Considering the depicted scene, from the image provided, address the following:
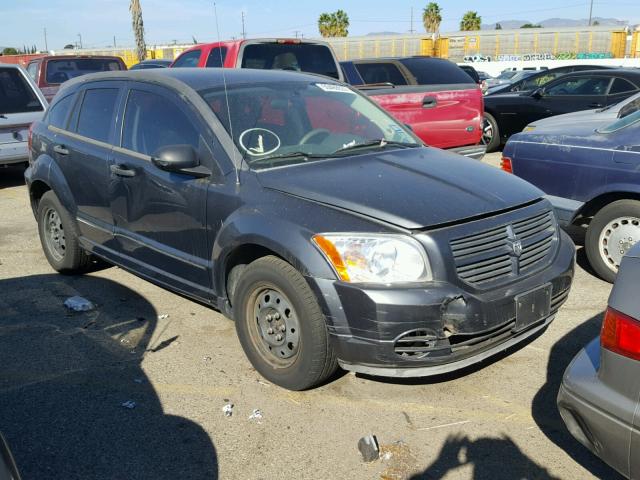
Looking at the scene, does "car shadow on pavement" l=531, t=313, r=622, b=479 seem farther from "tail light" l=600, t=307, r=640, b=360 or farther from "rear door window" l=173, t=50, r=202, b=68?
"rear door window" l=173, t=50, r=202, b=68

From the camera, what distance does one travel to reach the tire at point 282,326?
10.7 feet

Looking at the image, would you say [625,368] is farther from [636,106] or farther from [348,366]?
[636,106]

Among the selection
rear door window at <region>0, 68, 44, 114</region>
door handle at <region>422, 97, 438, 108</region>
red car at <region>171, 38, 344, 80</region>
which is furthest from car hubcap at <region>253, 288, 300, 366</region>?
rear door window at <region>0, 68, 44, 114</region>

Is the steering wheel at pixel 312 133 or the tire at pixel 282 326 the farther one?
the steering wheel at pixel 312 133

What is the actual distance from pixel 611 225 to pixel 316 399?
3035 mm

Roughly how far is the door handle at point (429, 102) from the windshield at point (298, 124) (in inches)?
156

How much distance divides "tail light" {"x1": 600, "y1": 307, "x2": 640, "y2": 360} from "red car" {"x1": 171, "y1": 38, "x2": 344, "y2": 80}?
6.24 m

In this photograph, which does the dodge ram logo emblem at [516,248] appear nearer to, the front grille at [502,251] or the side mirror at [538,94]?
the front grille at [502,251]

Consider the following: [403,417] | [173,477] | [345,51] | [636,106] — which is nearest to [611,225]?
[636,106]

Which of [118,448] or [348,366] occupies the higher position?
[348,366]

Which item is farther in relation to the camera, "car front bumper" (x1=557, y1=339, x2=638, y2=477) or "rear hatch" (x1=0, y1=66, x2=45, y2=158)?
"rear hatch" (x1=0, y1=66, x2=45, y2=158)

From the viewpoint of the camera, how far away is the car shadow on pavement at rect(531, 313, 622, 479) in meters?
2.94

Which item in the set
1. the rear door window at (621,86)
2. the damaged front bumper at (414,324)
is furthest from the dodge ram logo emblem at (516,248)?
the rear door window at (621,86)

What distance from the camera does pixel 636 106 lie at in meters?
5.78
